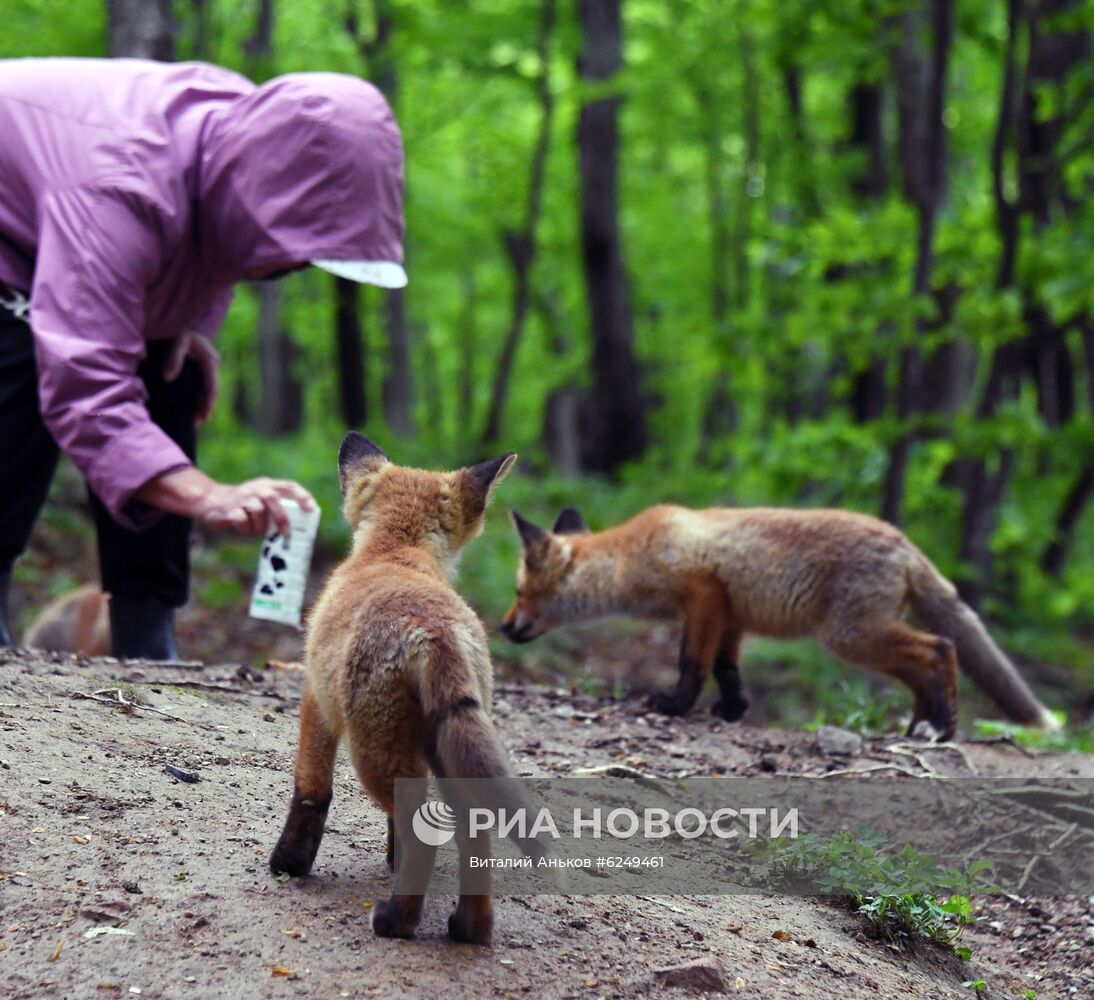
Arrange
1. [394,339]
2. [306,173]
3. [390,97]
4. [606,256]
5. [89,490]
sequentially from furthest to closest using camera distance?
[394,339], [390,97], [606,256], [89,490], [306,173]

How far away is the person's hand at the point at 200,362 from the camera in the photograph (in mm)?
5840

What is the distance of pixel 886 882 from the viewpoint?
3896mm

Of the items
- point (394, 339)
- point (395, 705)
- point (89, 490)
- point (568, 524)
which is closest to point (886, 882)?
point (395, 705)

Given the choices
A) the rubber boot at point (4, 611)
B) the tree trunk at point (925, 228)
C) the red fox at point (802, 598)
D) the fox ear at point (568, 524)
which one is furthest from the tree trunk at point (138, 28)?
the tree trunk at point (925, 228)

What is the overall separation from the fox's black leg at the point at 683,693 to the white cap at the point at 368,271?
9.35 feet

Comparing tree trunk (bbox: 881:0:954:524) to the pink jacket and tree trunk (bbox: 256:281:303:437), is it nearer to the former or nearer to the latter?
the pink jacket

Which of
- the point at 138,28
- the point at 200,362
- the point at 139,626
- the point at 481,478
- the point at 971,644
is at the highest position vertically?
the point at 138,28

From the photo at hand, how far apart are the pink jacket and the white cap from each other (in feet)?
0.15

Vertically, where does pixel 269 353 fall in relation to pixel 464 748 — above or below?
below

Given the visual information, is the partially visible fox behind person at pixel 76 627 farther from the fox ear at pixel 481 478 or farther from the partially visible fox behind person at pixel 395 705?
the partially visible fox behind person at pixel 395 705

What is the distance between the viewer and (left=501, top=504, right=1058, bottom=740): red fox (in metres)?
6.66

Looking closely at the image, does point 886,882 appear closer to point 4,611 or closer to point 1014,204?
point 4,611

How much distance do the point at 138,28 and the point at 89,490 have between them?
556 cm

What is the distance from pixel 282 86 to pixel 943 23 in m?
6.52
